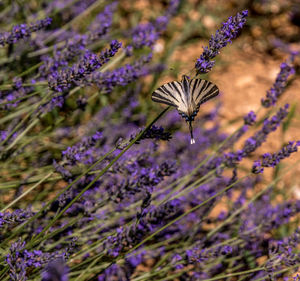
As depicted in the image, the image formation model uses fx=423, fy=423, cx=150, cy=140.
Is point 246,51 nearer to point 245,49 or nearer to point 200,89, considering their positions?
point 245,49

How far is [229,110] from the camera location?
3555 millimetres

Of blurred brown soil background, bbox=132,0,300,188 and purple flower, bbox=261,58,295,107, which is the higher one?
blurred brown soil background, bbox=132,0,300,188

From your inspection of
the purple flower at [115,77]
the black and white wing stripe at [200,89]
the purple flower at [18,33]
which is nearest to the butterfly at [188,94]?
the black and white wing stripe at [200,89]

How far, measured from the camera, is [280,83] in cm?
175

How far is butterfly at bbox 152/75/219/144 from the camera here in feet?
3.89

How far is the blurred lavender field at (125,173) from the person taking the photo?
1364mm

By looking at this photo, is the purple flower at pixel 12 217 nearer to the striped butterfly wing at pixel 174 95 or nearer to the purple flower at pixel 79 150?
the purple flower at pixel 79 150

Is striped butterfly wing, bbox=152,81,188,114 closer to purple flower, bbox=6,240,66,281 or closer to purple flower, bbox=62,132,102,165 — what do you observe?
purple flower, bbox=62,132,102,165

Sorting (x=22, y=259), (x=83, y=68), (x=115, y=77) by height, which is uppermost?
(x=115, y=77)

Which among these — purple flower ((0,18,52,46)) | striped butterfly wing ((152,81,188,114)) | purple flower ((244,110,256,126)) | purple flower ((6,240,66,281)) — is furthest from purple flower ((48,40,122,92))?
purple flower ((244,110,256,126))

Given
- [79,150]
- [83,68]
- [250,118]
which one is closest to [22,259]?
[79,150]

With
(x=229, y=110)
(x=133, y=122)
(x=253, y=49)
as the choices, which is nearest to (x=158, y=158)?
(x=133, y=122)

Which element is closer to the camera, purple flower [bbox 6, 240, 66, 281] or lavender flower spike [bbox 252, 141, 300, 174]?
purple flower [bbox 6, 240, 66, 281]

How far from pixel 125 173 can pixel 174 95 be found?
0.52m
